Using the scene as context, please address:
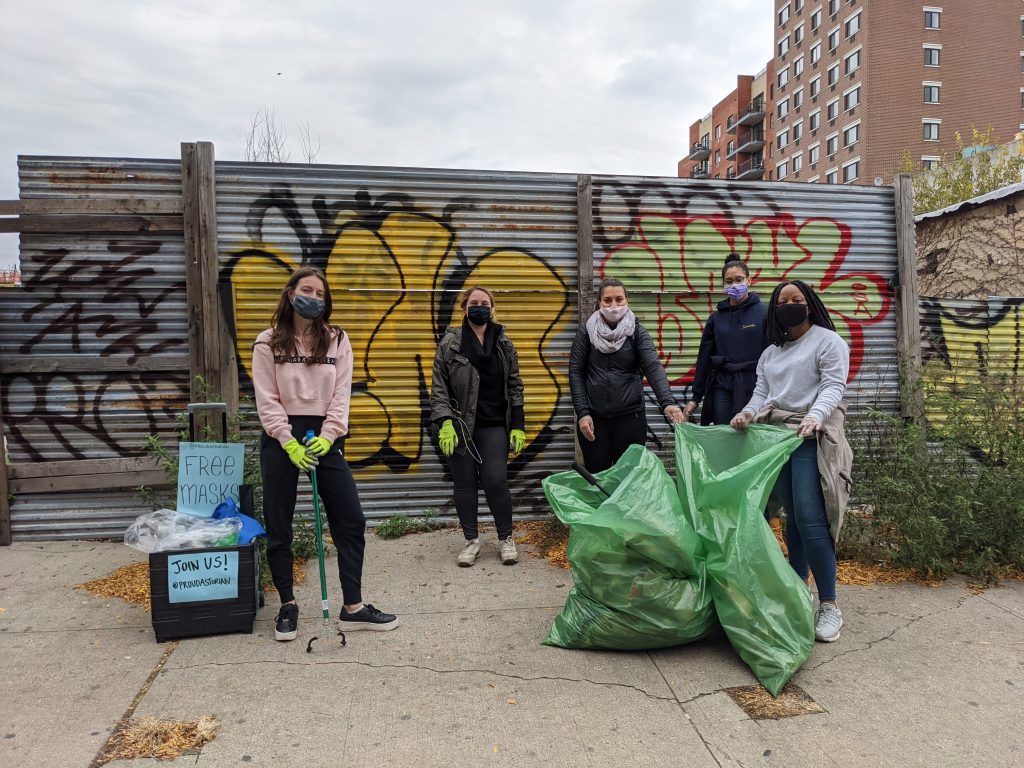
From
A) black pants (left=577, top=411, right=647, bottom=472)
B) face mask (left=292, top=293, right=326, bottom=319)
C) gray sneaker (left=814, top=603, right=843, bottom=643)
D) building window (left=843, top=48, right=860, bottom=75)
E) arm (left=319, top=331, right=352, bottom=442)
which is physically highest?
building window (left=843, top=48, right=860, bottom=75)

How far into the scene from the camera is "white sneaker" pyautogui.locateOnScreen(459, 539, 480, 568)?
4.51 metres

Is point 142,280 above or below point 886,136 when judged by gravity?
below

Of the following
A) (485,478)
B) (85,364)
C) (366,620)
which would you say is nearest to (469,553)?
(485,478)

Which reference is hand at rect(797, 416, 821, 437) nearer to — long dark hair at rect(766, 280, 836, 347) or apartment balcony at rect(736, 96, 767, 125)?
long dark hair at rect(766, 280, 836, 347)

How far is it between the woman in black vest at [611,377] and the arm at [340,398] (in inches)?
64.4

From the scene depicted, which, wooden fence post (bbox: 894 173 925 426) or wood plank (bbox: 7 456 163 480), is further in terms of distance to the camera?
wooden fence post (bbox: 894 173 925 426)

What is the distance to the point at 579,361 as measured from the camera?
4578mm

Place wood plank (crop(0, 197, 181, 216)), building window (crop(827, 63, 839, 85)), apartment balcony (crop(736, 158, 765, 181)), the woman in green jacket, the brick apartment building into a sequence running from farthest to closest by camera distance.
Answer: apartment balcony (crop(736, 158, 765, 181))
building window (crop(827, 63, 839, 85))
the brick apartment building
wood plank (crop(0, 197, 181, 216))
the woman in green jacket

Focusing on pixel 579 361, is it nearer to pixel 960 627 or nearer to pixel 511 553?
pixel 511 553

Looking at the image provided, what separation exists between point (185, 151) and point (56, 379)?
195 centimetres

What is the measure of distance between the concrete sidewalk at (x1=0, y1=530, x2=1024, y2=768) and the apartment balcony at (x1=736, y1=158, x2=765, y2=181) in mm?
64462

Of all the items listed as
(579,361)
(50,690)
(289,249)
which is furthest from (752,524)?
(289,249)

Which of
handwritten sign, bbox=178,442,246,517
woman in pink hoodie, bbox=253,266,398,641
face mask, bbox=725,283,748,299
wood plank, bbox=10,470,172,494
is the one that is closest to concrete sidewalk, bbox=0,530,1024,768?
woman in pink hoodie, bbox=253,266,398,641

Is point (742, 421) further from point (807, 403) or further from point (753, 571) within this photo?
point (753, 571)
